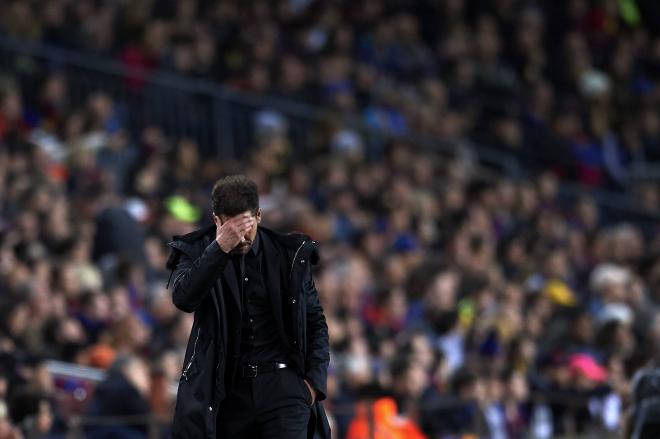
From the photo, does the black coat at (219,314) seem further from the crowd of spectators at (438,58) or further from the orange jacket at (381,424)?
the crowd of spectators at (438,58)

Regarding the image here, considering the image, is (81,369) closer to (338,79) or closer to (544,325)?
(544,325)

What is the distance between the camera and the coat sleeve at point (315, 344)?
25.0 ft

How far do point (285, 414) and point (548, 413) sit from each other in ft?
25.0

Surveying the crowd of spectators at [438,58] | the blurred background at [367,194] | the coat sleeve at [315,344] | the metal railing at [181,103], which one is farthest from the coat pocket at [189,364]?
the crowd of spectators at [438,58]

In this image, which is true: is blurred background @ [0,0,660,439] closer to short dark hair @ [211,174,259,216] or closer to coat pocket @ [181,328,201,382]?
coat pocket @ [181,328,201,382]

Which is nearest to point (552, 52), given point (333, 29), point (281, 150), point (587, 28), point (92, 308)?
point (587, 28)

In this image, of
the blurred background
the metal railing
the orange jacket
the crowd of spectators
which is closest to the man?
the blurred background

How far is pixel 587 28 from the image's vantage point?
2520cm

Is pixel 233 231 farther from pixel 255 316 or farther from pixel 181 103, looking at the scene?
pixel 181 103

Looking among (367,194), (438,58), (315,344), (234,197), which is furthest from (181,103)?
(234,197)

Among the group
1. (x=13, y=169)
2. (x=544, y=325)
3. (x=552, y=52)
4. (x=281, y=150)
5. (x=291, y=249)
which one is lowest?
(x=291, y=249)

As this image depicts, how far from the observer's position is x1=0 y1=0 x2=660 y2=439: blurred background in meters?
12.8

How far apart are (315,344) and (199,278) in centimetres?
77

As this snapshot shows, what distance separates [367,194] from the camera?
18.3 meters
